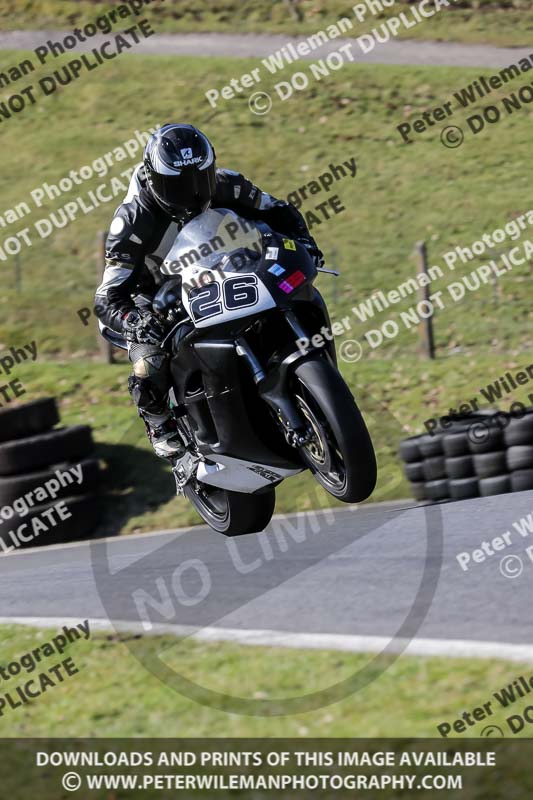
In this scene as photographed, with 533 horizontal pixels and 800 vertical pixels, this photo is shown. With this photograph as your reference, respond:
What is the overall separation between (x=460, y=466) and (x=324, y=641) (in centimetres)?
474

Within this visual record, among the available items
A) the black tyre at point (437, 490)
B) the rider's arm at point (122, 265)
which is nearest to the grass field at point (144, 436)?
the black tyre at point (437, 490)

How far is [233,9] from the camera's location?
Result: 2912 centimetres

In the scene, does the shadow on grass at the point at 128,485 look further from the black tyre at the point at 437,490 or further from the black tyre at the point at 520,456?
the black tyre at the point at 520,456

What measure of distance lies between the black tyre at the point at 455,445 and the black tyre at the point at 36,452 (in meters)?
3.86

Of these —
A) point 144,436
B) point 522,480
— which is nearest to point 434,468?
point 522,480

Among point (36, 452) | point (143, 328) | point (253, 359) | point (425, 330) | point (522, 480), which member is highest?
point (143, 328)

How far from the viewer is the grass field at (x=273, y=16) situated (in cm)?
2816

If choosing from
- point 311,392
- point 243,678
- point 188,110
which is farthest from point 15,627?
point 188,110

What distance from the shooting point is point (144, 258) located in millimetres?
7117

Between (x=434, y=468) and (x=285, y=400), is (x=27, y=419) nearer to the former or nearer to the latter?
(x=434, y=468)

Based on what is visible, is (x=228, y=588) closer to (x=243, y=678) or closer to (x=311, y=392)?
A: (x=243, y=678)

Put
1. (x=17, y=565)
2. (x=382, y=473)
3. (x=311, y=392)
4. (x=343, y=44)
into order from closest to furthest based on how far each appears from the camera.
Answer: (x=311, y=392) → (x=17, y=565) → (x=382, y=473) → (x=343, y=44)

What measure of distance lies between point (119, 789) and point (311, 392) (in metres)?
2.09

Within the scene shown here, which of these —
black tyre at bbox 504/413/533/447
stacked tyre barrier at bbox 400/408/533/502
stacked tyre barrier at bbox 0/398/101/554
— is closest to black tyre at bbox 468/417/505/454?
stacked tyre barrier at bbox 400/408/533/502
